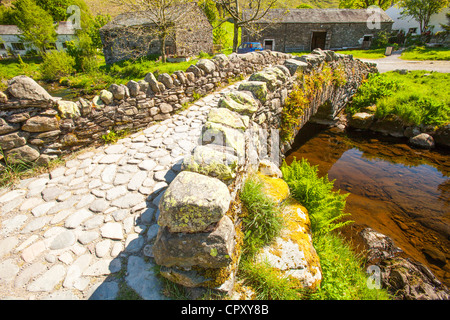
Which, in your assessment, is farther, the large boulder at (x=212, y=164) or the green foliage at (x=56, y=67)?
the green foliage at (x=56, y=67)

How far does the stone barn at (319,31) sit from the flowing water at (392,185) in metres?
24.2

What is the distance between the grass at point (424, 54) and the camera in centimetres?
2027

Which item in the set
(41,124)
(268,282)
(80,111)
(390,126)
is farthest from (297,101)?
(390,126)

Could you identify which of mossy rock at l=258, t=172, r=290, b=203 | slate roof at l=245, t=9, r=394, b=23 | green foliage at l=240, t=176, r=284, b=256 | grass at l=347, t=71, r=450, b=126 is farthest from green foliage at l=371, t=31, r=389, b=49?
green foliage at l=240, t=176, r=284, b=256

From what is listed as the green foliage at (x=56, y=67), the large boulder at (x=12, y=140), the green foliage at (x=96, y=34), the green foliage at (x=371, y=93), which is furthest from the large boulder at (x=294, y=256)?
the green foliage at (x=96, y=34)

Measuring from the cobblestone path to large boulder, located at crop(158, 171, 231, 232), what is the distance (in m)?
0.95

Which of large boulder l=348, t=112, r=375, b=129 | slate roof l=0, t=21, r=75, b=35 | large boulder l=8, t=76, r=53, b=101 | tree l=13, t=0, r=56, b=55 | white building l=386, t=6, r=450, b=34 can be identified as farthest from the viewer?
slate roof l=0, t=21, r=75, b=35

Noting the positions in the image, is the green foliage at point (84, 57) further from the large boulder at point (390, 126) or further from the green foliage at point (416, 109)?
the green foliage at point (416, 109)

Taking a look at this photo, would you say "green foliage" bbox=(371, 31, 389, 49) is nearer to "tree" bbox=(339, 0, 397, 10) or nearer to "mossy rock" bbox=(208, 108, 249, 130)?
"tree" bbox=(339, 0, 397, 10)

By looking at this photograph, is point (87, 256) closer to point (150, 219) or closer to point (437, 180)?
point (150, 219)

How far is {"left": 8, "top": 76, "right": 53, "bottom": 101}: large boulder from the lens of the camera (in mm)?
3737

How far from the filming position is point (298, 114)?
18.7 ft

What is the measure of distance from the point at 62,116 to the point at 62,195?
181 centimetres
